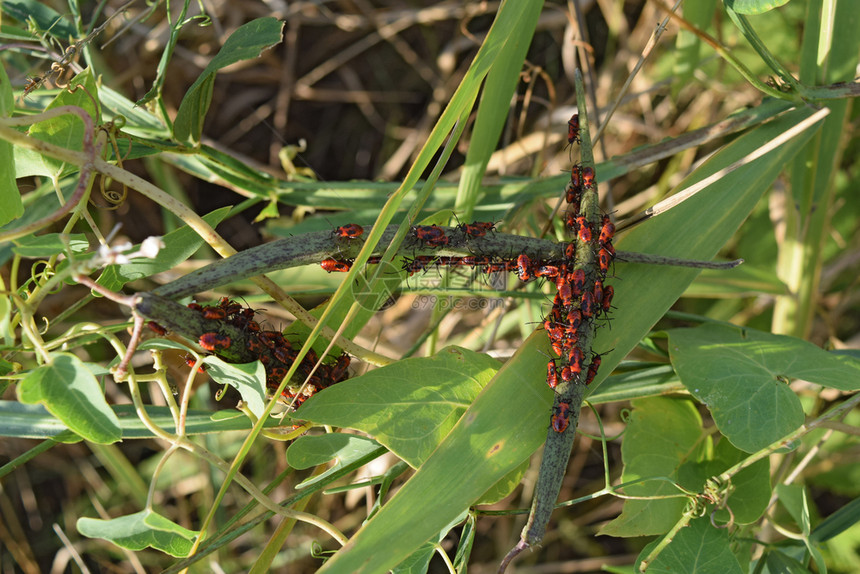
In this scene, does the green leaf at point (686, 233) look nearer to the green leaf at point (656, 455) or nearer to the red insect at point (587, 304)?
the red insect at point (587, 304)

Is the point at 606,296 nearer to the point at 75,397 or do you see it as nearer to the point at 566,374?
the point at 566,374

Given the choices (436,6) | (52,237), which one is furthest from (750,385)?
(436,6)

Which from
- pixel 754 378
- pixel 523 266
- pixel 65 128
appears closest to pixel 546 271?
pixel 523 266

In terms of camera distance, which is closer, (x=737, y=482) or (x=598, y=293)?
(x=598, y=293)

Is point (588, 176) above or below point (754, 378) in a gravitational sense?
above

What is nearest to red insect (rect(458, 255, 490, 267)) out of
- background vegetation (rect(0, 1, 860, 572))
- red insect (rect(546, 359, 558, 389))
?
background vegetation (rect(0, 1, 860, 572))
